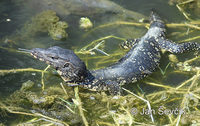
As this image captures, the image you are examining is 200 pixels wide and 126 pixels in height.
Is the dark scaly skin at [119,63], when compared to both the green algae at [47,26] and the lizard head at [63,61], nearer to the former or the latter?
the lizard head at [63,61]

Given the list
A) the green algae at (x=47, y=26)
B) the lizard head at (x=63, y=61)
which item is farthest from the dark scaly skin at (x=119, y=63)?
the green algae at (x=47, y=26)

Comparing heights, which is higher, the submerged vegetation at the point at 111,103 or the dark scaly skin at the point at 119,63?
the dark scaly skin at the point at 119,63

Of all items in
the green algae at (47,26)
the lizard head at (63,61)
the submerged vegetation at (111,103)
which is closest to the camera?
the submerged vegetation at (111,103)

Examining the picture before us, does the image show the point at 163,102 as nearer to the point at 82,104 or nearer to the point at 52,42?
the point at 82,104

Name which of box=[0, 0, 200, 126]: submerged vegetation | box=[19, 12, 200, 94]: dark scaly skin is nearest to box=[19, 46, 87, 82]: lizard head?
box=[19, 12, 200, 94]: dark scaly skin

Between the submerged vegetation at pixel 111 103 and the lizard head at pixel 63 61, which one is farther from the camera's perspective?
the lizard head at pixel 63 61

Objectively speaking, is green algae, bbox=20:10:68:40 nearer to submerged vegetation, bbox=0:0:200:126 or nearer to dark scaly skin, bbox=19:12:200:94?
submerged vegetation, bbox=0:0:200:126

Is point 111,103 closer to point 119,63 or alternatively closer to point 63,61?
point 119,63
